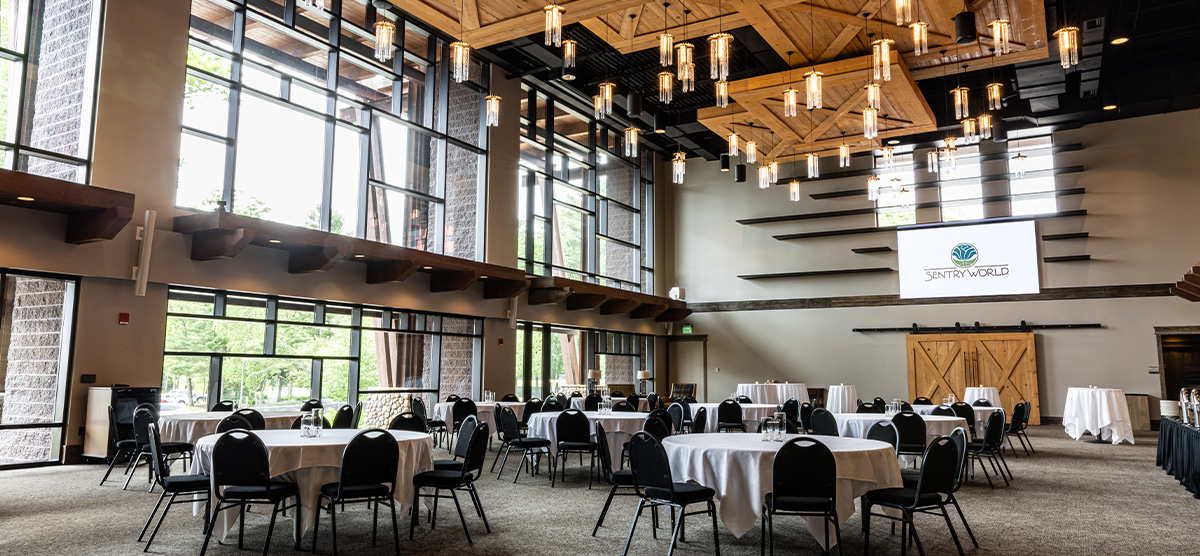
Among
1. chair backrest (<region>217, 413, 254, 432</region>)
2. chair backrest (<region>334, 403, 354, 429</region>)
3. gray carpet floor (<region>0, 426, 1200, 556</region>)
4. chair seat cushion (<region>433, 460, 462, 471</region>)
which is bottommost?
gray carpet floor (<region>0, 426, 1200, 556</region>)

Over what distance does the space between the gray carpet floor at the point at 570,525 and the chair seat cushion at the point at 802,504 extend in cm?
65

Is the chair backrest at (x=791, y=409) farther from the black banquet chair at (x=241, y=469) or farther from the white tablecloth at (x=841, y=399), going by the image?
the black banquet chair at (x=241, y=469)

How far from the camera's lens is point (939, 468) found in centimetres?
447

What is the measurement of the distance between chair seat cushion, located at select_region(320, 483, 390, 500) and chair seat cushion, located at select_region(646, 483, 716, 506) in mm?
1661

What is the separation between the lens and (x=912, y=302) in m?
16.5

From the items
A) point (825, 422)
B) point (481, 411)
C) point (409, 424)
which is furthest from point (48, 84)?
point (825, 422)

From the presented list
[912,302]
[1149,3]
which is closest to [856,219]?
[912,302]

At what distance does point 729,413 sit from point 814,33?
4.92 m

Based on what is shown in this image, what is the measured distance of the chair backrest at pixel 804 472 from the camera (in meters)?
4.23

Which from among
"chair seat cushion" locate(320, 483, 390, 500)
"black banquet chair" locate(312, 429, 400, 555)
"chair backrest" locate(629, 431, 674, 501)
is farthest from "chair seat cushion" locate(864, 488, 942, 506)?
"chair seat cushion" locate(320, 483, 390, 500)

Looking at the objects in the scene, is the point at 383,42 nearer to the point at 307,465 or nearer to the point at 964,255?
the point at 307,465

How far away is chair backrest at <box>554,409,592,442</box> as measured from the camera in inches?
299

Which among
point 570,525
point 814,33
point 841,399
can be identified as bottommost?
point 570,525

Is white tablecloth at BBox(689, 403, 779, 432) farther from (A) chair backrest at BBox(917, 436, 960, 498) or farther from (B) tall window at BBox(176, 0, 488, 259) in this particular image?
(A) chair backrest at BBox(917, 436, 960, 498)
